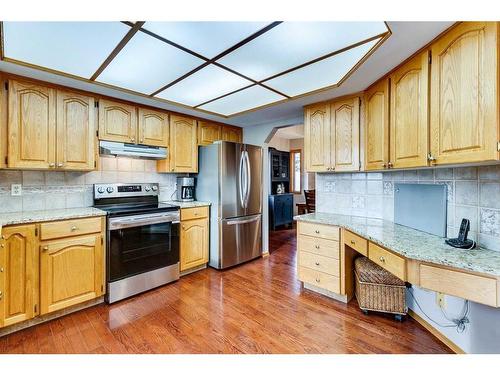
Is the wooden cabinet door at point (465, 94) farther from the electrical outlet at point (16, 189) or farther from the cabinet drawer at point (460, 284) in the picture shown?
the electrical outlet at point (16, 189)

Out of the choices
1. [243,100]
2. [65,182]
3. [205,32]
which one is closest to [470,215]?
[205,32]

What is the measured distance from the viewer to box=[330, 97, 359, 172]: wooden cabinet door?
2.47 m

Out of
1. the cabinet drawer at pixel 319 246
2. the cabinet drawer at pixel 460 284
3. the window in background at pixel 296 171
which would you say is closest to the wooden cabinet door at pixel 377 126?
the cabinet drawer at pixel 319 246

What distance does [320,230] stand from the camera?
2.43 meters

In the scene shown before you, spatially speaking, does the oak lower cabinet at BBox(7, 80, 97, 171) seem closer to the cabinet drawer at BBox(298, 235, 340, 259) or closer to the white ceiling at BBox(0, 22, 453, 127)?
the white ceiling at BBox(0, 22, 453, 127)

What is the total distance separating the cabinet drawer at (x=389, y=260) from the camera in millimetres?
1488

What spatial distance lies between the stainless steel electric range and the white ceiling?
108cm

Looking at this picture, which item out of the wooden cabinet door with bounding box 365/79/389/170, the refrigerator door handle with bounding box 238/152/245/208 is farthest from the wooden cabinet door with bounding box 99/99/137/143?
the wooden cabinet door with bounding box 365/79/389/170

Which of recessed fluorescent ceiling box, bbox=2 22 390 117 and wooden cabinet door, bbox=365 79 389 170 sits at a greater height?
recessed fluorescent ceiling box, bbox=2 22 390 117

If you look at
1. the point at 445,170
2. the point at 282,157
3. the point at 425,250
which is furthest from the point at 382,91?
the point at 282,157

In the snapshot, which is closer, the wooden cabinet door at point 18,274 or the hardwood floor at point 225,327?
the hardwood floor at point 225,327

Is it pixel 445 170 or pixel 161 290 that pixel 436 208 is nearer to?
pixel 445 170

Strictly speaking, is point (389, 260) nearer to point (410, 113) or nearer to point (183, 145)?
point (410, 113)

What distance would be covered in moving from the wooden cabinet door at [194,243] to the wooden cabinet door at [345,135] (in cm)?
186
